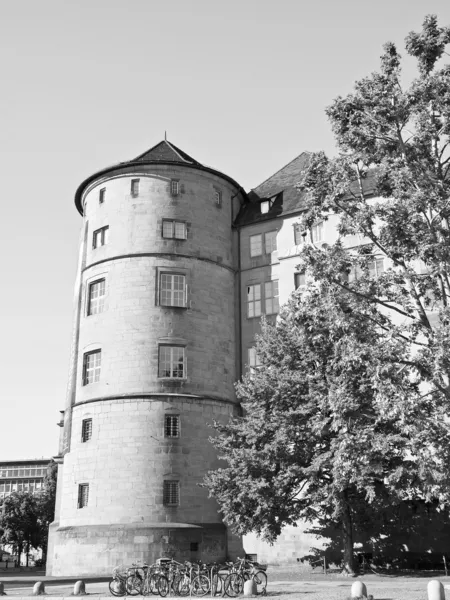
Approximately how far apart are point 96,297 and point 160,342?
534 centimetres

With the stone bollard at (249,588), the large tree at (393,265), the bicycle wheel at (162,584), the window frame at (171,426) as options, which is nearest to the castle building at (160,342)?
the window frame at (171,426)

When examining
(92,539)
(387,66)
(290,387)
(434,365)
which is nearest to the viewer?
(434,365)

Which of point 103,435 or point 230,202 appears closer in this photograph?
point 103,435

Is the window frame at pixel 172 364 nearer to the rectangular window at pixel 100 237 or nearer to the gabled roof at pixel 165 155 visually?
the rectangular window at pixel 100 237

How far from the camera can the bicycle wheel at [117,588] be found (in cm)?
2317

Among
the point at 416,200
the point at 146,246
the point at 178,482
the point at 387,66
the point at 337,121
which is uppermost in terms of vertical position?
the point at 146,246

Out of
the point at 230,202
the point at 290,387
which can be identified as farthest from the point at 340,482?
the point at 230,202

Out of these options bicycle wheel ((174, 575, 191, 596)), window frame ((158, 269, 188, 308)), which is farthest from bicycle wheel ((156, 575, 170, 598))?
window frame ((158, 269, 188, 308))

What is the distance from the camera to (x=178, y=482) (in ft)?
118

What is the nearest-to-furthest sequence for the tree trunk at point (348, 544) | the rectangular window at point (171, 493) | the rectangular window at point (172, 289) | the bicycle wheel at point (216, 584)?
the bicycle wheel at point (216, 584) < the tree trunk at point (348, 544) < the rectangular window at point (171, 493) < the rectangular window at point (172, 289)

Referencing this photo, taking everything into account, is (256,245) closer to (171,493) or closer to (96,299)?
(96,299)

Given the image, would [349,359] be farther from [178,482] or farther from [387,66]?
[178,482]

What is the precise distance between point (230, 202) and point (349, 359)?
27224 mm

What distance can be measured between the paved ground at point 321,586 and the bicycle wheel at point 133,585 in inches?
33.1
